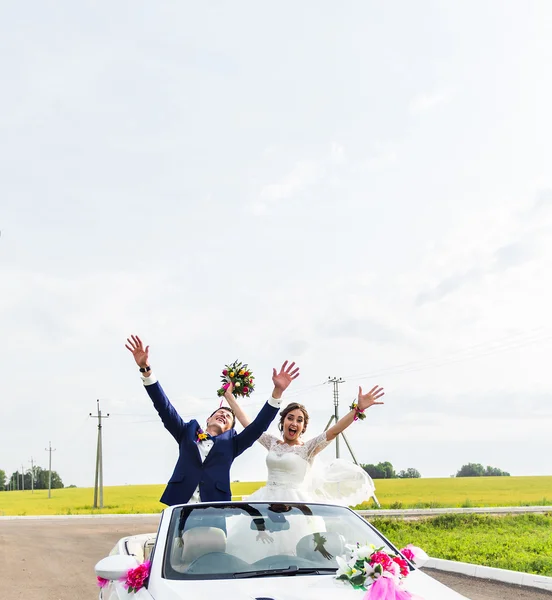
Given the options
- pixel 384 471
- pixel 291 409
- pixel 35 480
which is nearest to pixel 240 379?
pixel 291 409

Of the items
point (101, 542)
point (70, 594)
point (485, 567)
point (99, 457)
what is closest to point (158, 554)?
point (70, 594)

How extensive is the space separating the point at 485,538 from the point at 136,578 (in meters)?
13.3

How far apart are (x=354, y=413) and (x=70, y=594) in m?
4.78

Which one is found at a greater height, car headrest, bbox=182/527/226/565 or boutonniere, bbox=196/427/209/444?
boutonniere, bbox=196/427/209/444

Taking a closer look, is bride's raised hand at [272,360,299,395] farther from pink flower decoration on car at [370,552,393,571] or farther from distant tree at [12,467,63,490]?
distant tree at [12,467,63,490]

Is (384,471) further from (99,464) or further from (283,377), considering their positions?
(283,377)

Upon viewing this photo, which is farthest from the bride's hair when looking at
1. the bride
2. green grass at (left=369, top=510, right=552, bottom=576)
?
green grass at (left=369, top=510, right=552, bottom=576)

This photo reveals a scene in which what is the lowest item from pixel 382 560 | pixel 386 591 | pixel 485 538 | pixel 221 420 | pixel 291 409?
pixel 485 538

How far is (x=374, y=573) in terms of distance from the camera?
361 cm

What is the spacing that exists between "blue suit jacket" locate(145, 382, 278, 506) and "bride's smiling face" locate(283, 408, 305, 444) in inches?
33.1

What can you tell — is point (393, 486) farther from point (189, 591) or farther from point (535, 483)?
point (189, 591)

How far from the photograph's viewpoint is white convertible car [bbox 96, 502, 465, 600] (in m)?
3.54

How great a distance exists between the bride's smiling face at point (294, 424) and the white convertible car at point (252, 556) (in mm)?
2455

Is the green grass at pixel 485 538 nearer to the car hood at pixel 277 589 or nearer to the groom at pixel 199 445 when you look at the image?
the groom at pixel 199 445
